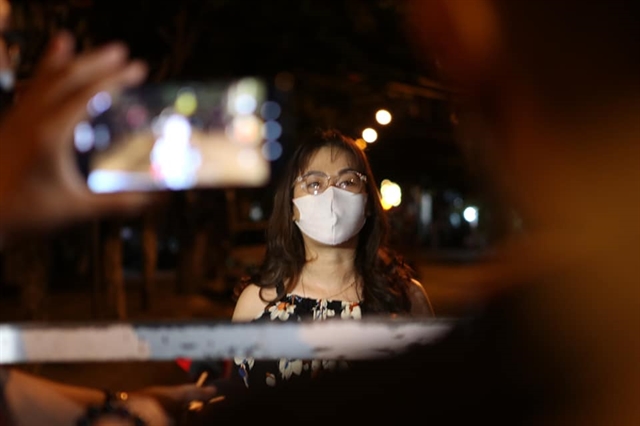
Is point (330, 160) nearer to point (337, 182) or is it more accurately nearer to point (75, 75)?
point (337, 182)

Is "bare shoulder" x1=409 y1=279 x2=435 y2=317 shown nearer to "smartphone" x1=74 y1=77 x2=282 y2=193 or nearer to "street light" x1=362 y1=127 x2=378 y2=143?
"street light" x1=362 y1=127 x2=378 y2=143

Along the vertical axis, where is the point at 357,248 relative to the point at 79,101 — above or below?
below

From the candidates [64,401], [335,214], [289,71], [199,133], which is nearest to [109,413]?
[64,401]

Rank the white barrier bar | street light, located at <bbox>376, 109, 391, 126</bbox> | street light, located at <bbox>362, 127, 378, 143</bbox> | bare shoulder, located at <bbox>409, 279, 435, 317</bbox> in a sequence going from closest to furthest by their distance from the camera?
the white barrier bar, bare shoulder, located at <bbox>409, 279, 435, 317</bbox>, street light, located at <bbox>362, 127, 378, 143</bbox>, street light, located at <bbox>376, 109, 391, 126</bbox>

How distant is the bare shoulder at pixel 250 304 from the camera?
2.45 metres

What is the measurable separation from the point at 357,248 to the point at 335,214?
0.58ft

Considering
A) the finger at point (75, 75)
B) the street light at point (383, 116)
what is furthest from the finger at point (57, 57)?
the street light at point (383, 116)

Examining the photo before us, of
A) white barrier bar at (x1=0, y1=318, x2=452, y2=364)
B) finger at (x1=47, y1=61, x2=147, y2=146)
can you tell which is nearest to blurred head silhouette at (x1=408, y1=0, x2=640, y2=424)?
white barrier bar at (x1=0, y1=318, x2=452, y2=364)

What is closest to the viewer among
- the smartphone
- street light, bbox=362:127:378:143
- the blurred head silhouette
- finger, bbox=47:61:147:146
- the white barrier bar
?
the blurred head silhouette

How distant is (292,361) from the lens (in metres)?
1.69

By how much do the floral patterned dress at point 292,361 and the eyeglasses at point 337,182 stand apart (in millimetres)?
323

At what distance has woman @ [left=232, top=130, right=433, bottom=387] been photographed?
2438mm

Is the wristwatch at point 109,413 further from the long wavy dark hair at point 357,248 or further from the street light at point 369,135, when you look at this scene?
the street light at point 369,135

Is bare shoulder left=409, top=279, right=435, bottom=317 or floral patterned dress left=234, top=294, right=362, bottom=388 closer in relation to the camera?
floral patterned dress left=234, top=294, right=362, bottom=388
